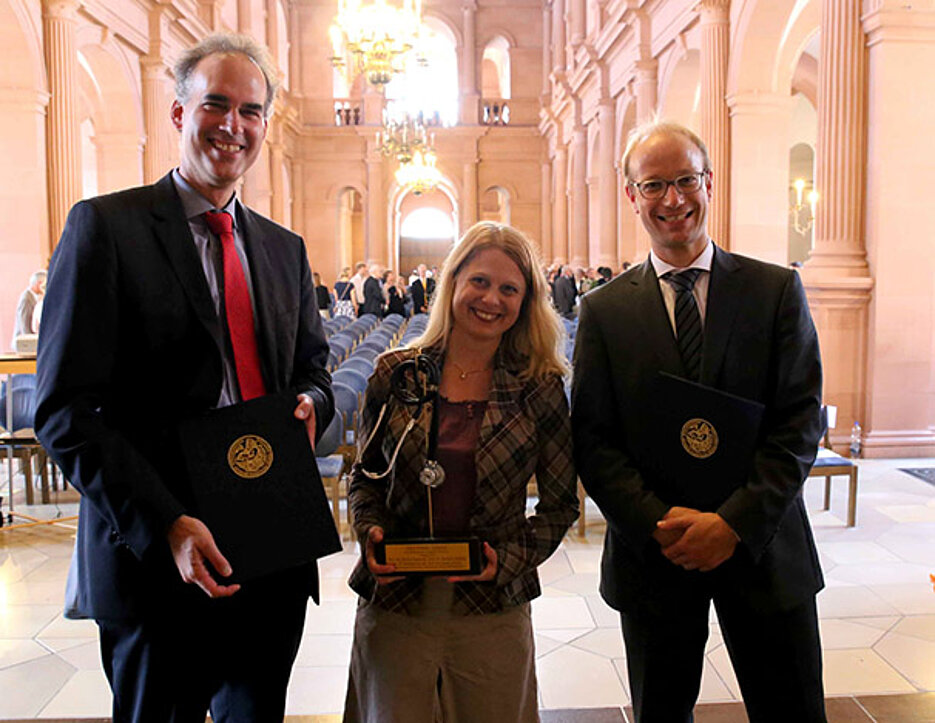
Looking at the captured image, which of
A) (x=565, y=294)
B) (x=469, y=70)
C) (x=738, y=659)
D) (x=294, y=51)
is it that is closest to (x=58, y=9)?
(x=565, y=294)

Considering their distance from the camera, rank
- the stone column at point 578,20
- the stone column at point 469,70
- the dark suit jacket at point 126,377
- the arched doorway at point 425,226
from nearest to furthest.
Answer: the dark suit jacket at point 126,377, the stone column at point 578,20, the stone column at point 469,70, the arched doorway at point 425,226

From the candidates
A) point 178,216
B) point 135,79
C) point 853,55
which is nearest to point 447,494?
point 178,216

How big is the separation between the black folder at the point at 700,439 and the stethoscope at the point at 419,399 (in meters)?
0.53

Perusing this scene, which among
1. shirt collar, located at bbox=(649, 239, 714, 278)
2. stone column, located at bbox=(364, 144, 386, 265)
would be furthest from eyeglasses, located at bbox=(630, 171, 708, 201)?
stone column, located at bbox=(364, 144, 386, 265)

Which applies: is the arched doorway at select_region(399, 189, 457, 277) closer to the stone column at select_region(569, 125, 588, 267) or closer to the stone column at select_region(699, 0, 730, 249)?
the stone column at select_region(569, 125, 588, 267)

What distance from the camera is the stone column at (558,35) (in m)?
25.5

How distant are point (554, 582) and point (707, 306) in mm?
2954

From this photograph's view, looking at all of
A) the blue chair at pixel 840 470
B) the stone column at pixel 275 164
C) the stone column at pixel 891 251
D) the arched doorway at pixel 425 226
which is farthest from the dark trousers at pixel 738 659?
the arched doorway at pixel 425 226

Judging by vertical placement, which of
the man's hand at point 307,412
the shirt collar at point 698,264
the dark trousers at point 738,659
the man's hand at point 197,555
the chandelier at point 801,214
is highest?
the chandelier at point 801,214

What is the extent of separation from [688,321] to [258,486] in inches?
45.1

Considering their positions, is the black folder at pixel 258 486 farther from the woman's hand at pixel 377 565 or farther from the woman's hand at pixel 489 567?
the woman's hand at pixel 489 567

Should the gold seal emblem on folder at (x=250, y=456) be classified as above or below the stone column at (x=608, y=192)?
below

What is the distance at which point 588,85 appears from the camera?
2041cm

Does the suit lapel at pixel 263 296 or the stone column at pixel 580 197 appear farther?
the stone column at pixel 580 197
